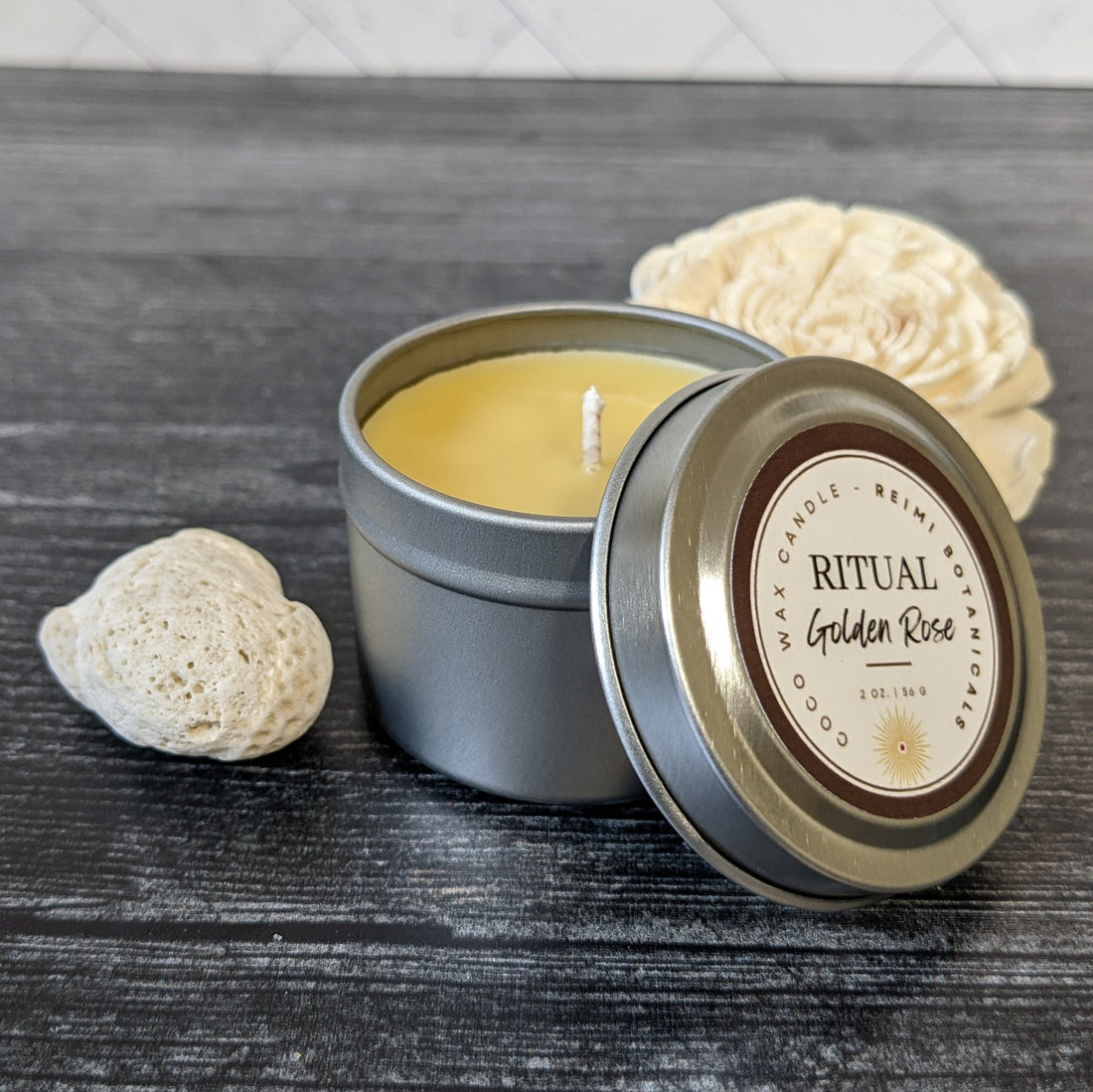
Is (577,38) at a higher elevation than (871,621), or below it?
Result: below

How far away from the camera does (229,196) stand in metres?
1.22

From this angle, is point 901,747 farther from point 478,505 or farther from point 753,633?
point 478,505

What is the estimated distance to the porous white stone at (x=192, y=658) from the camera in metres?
0.46

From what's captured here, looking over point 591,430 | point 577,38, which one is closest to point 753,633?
point 591,430

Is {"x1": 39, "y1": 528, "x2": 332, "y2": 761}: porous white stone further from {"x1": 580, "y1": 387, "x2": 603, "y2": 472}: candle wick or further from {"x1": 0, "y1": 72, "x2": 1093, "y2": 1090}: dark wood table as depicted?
{"x1": 580, "y1": 387, "x2": 603, "y2": 472}: candle wick

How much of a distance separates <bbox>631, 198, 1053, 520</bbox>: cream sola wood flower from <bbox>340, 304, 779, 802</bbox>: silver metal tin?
5.8 inches

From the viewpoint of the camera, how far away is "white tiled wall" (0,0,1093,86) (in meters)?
1.79

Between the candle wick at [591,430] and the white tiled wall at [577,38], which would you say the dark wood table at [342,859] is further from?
the white tiled wall at [577,38]

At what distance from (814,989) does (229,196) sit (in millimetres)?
1044

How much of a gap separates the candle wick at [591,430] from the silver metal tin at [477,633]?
0.27 ft

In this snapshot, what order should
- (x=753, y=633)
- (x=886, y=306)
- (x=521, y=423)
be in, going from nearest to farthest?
(x=753, y=633) < (x=521, y=423) < (x=886, y=306)

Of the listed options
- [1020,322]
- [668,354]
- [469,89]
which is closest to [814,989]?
[668,354]

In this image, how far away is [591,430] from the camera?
49 cm

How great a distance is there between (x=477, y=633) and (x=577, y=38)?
160cm
